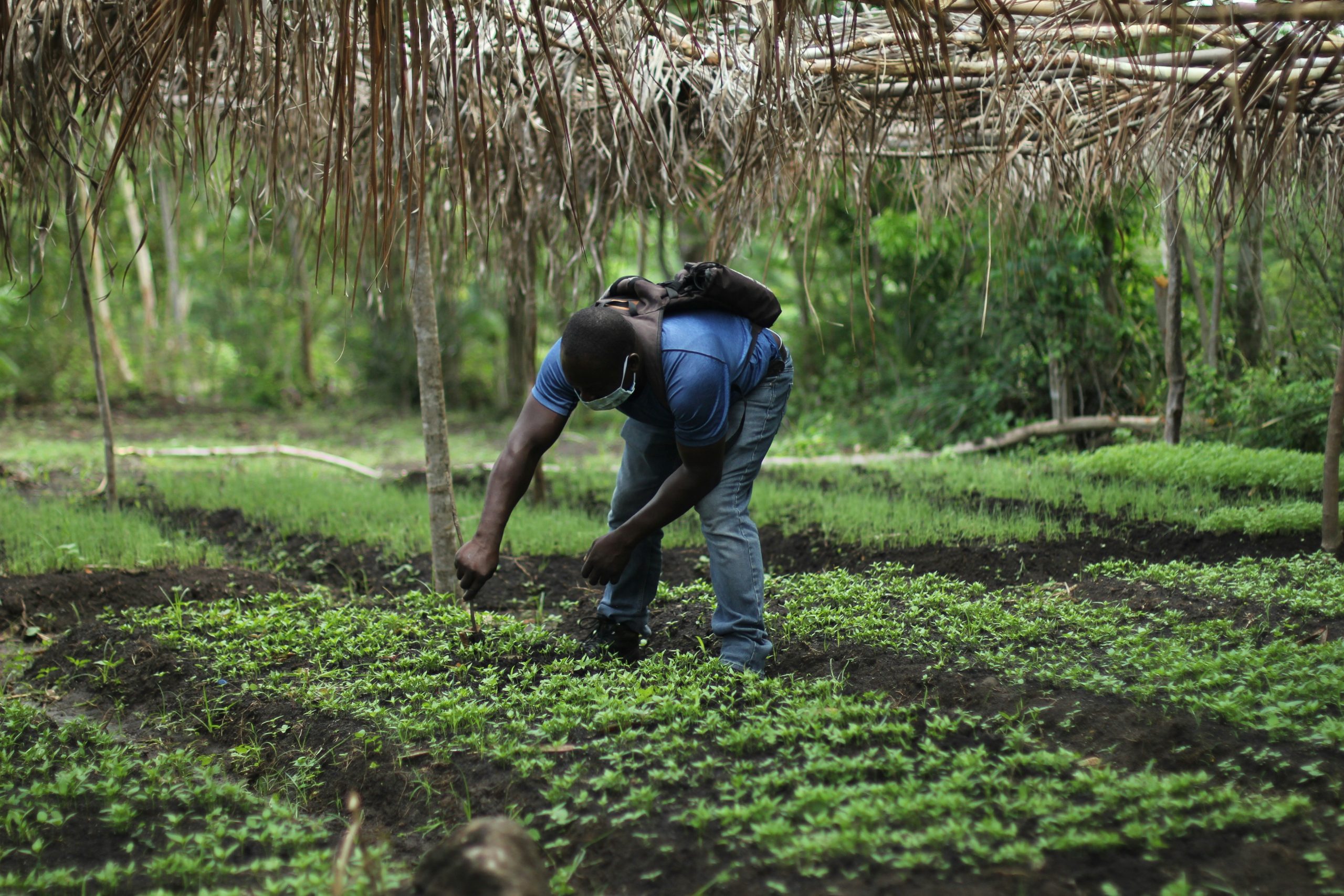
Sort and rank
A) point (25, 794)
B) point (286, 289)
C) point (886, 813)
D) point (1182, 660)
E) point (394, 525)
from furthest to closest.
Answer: point (286, 289) < point (394, 525) < point (1182, 660) < point (25, 794) < point (886, 813)

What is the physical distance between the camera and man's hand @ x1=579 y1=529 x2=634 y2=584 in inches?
126

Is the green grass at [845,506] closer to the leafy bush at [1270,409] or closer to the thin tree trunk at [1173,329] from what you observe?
the thin tree trunk at [1173,329]

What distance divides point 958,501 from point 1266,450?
209cm

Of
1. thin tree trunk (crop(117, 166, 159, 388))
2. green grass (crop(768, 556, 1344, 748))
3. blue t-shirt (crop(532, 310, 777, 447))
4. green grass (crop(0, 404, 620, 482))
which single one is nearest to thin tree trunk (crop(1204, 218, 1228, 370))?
green grass (crop(768, 556, 1344, 748))

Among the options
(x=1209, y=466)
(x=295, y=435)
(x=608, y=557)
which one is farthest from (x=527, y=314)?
(x=295, y=435)

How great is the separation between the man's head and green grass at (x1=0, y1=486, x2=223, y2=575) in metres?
3.09

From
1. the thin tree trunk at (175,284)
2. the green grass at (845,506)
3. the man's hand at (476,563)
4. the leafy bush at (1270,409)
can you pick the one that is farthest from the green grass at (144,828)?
the thin tree trunk at (175,284)

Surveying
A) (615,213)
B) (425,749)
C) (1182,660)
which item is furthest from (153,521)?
(1182,660)

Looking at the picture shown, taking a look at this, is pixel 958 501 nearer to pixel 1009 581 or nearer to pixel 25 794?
pixel 1009 581

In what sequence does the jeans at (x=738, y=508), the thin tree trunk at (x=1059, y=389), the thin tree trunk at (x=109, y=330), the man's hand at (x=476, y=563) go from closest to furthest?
the man's hand at (x=476, y=563) < the jeans at (x=738, y=508) < the thin tree trunk at (x=1059, y=389) < the thin tree trunk at (x=109, y=330)

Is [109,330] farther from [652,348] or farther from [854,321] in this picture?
[652,348]

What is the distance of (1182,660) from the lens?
3125 millimetres

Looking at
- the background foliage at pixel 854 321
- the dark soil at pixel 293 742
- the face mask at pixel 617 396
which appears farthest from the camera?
the background foliage at pixel 854 321

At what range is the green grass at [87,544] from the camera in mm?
4879
